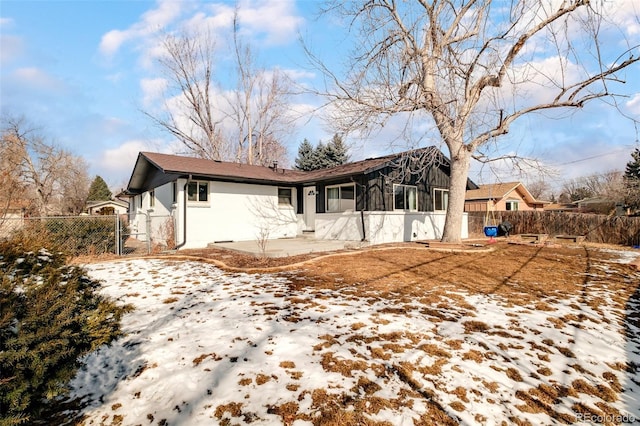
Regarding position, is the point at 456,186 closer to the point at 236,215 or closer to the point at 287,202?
the point at 287,202

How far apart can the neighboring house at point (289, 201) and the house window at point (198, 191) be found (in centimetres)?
4

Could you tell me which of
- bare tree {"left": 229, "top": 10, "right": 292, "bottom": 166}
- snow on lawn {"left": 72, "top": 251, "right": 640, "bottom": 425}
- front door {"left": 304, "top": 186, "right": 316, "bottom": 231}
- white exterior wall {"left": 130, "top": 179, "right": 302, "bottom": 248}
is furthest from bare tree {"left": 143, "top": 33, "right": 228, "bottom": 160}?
snow on lawn {"left": 72, "top": 251, "right": 640, "bottom": 425}

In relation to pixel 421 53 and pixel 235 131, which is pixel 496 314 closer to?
pixel 421 53

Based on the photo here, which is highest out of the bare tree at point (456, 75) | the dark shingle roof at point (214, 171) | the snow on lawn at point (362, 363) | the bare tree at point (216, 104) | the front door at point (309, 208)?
the bare tree at point (216, 104)

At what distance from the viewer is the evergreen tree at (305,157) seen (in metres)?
25.4

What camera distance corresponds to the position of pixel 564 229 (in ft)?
51.7

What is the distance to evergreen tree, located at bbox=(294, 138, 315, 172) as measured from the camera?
25.4m

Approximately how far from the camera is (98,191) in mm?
37125

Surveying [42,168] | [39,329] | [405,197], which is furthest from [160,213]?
[42,168]

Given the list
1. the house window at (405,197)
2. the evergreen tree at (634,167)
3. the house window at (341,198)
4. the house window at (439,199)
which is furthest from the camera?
the evergreen tree at (634,167)

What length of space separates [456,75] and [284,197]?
8.68 meters

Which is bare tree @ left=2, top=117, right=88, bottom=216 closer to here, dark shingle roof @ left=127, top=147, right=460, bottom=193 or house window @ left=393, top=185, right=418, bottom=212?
dark shingle roof @ left=127, top=147, right=460, bottom=193

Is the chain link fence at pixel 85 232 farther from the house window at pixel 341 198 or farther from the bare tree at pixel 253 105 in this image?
the bare tree at pixel 253 105

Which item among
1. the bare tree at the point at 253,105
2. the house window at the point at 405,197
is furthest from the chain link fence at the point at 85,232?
the bare tree at the point at 253,105
